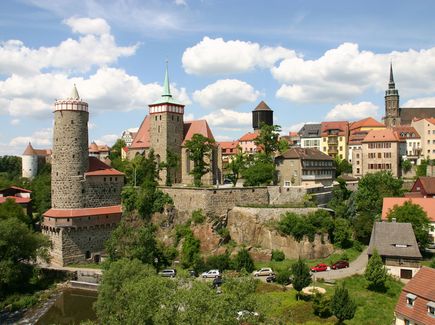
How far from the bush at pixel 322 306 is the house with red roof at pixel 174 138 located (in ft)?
101

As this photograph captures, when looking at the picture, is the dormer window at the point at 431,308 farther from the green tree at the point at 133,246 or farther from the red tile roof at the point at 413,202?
the green tree at the point at 133,246

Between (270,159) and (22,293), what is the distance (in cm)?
3415

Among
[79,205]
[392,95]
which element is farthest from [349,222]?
[392,95]

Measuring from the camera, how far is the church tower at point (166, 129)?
61594 millimetres

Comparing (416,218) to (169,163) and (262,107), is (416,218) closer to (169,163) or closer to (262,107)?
(169,163)

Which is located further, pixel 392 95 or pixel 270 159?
pixel 392 95

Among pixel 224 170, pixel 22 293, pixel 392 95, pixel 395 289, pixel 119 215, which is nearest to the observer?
pixel 395 289

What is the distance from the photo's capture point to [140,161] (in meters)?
58.9

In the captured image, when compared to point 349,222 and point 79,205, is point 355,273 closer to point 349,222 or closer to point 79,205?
point 349,222

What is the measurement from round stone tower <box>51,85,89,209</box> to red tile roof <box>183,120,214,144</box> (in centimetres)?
1673

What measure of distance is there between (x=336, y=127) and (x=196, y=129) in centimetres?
3636

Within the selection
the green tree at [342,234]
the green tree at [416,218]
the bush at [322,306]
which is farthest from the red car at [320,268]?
the green tree at [416,218]

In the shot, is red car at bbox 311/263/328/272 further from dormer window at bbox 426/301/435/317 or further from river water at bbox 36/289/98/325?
river water at bbox 36/289/98/325

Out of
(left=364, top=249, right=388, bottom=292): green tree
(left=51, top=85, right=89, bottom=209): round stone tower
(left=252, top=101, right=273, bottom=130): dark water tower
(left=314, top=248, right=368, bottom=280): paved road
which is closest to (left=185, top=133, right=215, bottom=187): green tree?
(left=51, top=85, right=89, bottom=209): round stone tower
